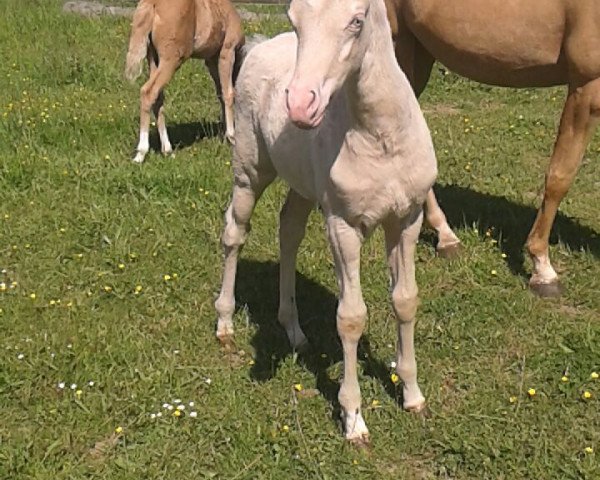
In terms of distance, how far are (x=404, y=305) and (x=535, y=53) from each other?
199 cm

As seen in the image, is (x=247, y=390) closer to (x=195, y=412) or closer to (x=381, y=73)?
(x=195, y=412)

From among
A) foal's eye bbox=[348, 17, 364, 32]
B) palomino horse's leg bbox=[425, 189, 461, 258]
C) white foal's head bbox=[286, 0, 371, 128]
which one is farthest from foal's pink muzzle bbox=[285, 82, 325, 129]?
palomino horse's leg bbox=[425, 189, 461, 258]

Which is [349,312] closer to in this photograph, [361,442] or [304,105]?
[361,442]

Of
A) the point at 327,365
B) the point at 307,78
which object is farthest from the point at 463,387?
the point at 307,78

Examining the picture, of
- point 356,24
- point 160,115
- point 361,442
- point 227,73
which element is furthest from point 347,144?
point 227,73

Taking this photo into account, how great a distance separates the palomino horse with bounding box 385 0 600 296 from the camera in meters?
4.67

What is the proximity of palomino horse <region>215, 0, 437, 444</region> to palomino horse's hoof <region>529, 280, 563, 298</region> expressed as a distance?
1.39 metres

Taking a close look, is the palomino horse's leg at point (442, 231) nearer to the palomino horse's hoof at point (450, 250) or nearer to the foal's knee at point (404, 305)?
the palomino horse's hoof at point (450, 250)

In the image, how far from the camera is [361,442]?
368 cm

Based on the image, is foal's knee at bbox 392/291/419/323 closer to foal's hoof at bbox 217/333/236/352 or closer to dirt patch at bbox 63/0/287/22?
foal's hoof at bbox 217/333/236/352

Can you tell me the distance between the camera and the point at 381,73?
310 cm

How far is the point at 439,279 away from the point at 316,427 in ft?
5.42

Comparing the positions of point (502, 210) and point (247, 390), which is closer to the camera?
point (247, 390)

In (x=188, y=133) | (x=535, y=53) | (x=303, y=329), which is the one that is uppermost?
(x=535, y=53)
